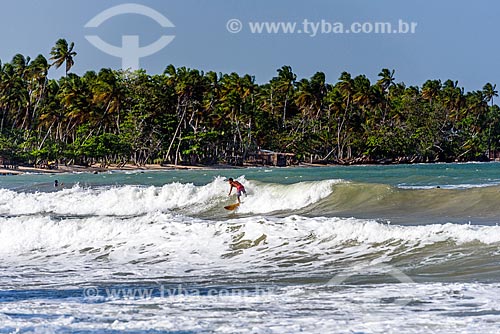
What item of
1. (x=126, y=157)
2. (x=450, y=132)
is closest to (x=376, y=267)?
(x=126, y=157)

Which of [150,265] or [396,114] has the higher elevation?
[396,114]

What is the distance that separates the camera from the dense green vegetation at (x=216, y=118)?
270 feet

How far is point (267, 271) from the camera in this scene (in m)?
11.9

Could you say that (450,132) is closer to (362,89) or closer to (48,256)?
(362,89)

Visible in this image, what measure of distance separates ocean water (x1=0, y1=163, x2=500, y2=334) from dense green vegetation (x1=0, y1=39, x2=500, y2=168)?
62.0m

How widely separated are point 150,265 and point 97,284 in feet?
7.81

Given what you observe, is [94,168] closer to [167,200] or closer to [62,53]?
[62,53]

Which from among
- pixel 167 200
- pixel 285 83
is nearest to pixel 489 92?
pixel 285 83

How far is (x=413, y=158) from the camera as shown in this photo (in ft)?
349
